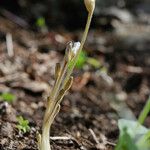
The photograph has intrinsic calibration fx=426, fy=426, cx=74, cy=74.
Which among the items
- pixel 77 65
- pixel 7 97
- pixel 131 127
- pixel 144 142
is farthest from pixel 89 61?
pixel 144 142

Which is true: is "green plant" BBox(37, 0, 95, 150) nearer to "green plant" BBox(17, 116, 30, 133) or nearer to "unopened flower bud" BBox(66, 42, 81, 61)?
"unopened flower bud" BBox(66, 42, 81, 61)

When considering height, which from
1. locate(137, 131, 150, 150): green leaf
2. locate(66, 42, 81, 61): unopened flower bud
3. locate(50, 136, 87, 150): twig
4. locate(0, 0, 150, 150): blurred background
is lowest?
locate(137, 131, 150, 150): green leaf

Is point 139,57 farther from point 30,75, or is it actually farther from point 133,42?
point 30,75

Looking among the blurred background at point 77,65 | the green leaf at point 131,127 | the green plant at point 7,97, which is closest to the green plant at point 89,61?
the blurred background at point 77,65

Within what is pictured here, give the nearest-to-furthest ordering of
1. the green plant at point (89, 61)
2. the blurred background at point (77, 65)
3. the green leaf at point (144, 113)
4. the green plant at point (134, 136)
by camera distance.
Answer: the green plant at point (134, 136) → the green leaf at point (144, 113) → the blurred background at point (77, 65) → the green plant at point (89, 61)

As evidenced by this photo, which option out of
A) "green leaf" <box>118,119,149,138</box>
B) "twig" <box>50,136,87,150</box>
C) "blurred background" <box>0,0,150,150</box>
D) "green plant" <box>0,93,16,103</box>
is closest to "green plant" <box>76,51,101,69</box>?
"blurred background" <box>0,0,150,150</box>

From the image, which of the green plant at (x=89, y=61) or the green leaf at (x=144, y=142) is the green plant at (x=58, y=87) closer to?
the green leaf at (x=144, y=142)
